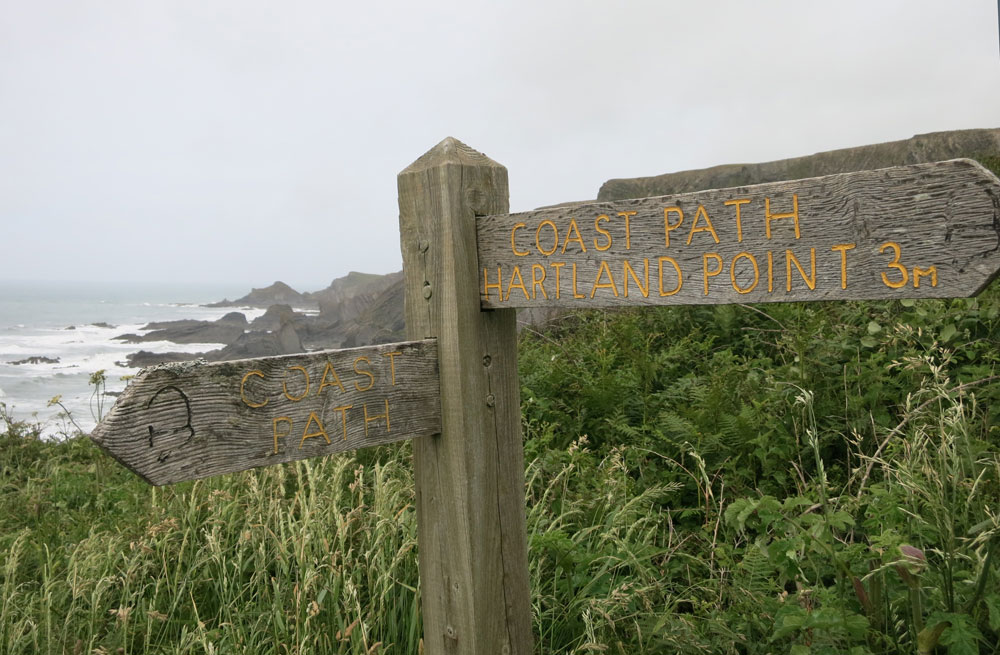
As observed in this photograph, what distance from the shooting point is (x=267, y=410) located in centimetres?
169

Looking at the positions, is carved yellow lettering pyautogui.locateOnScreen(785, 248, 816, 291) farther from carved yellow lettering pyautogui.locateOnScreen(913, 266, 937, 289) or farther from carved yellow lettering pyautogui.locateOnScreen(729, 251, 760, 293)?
carved yellow lettering pyautogui.locateOnScreen(913, 266, 937, 289)

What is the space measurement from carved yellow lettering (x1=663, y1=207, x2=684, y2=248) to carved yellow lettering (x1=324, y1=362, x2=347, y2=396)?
87 centimetres

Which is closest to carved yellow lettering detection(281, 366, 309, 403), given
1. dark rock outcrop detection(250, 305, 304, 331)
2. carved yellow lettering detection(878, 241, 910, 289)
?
carved yellow lettering detection(878, 241, 910, 289)

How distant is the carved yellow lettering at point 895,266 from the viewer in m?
1.34

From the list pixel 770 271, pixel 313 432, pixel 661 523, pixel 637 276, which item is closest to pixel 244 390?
pixel 313 432

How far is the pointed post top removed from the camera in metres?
1.97

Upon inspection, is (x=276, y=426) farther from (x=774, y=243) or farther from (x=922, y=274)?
(x=922, y=274)

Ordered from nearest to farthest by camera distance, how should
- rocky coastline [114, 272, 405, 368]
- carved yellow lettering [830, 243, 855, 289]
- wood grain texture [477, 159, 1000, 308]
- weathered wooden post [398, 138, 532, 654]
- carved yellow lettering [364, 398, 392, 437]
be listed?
1. wood grain texture [477, 159, 1000, 308]
2. carved yellow lettering [830, 243, 855, 289]
3. carved yellow lettering [364, 398, 392, 437]
4. weathered wooden post [398, 138, 532, 654]
5. rocky coastline [114, 272, 405, 368]

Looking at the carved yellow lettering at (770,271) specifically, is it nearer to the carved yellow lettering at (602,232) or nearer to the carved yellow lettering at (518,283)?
the carved yellow lettering at (602,232)

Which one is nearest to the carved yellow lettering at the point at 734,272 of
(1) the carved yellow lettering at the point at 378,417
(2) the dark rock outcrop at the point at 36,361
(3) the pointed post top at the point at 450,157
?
(3) the pointed post top at the point at 450,157

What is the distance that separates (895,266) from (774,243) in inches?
9.0

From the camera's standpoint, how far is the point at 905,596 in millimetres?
2143

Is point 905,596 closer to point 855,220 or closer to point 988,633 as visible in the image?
point 988,633

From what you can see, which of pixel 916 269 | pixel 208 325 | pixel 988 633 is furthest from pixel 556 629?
pixel 208 325
